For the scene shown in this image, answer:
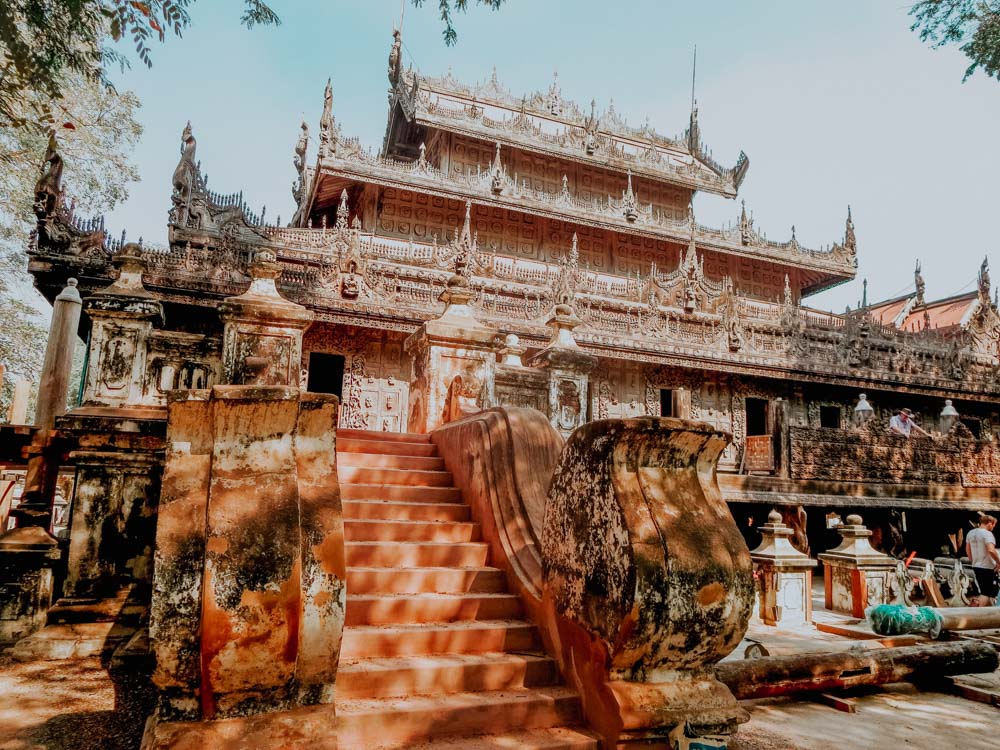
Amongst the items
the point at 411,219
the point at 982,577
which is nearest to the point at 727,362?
the point at 982,577

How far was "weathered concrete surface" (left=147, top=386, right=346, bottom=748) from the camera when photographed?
2270 mm

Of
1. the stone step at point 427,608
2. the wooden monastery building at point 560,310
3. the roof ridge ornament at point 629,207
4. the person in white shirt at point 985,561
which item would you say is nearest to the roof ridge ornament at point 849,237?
the wooden monastery building at point 560,310

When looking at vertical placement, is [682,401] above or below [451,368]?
above

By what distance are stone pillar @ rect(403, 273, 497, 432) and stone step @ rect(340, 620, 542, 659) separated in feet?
11.2

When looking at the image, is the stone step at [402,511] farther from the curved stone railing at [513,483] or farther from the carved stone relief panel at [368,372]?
the carved stone relief panel at [368,372]

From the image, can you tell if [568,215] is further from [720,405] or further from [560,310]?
[560,310]

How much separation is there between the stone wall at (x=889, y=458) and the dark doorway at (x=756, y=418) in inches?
207

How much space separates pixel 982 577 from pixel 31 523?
12.1 m

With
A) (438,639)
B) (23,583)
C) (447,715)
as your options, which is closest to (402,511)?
(438,639)

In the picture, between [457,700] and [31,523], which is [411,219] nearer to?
[31,523]

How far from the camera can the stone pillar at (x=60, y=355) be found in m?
7.26

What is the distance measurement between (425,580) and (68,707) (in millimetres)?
1915

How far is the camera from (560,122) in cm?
2534

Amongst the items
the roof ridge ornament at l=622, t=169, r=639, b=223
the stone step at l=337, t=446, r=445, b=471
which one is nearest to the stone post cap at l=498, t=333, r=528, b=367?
the stone step at l=337, t=446, r=445, b=471
